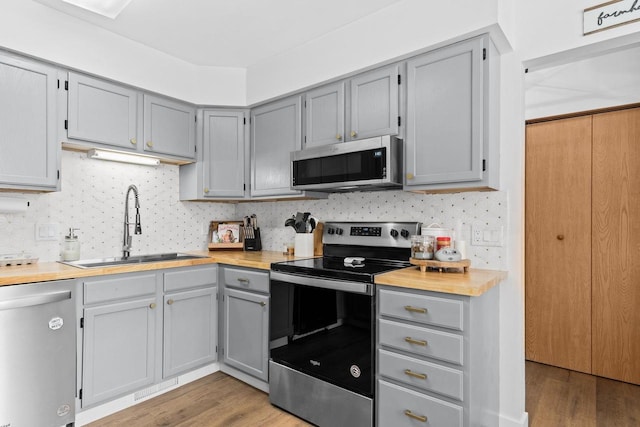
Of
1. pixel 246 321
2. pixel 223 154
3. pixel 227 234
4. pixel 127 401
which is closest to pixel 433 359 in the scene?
pixel 246 321

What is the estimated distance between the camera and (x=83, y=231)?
105 inches

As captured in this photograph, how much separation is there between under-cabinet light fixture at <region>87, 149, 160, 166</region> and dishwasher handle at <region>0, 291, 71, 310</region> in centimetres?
106

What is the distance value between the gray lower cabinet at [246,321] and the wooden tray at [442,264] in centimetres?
106

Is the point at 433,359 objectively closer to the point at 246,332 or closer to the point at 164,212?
the point at 246,332

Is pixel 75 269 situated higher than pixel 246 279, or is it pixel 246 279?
pixel 75 269

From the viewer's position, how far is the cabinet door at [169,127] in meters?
2.79

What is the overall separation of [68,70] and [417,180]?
2.39m

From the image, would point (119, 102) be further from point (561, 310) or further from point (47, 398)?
point (561, 310)

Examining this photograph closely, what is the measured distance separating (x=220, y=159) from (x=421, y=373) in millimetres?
2340

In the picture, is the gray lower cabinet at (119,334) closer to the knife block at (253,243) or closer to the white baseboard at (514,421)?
the knife block at (253,243)

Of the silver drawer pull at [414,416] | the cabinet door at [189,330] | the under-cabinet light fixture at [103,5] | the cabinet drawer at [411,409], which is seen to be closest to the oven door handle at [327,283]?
the cabinet drawer at [411,409]

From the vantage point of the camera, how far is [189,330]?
8.72ft

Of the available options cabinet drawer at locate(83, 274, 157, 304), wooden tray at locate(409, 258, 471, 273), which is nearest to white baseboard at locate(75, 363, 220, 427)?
cabinet drawer at locate(83, 274, 157, 304)

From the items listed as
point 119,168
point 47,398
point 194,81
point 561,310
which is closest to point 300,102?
point 194,81
